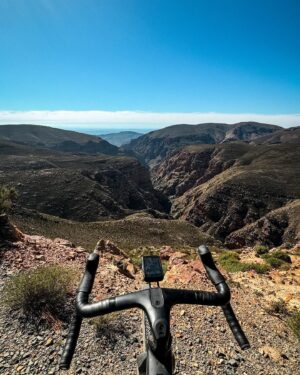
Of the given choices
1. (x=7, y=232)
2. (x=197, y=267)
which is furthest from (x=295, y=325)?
(x=7, y=232)

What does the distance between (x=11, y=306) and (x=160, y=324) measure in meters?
5.76

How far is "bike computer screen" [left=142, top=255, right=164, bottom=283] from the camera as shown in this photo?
270 cm

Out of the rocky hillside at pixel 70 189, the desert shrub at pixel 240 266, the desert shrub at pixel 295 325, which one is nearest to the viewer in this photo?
the desert shrub at pixel 295 325

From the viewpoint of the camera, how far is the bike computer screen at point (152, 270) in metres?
2.70

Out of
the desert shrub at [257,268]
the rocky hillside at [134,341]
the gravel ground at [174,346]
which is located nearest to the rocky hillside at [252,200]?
the desert shrub at [257,268]

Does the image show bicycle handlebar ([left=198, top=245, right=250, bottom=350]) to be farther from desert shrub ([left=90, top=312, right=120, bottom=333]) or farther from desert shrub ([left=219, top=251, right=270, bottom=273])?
desert shrub ([left=219, top=251, right=270, bottom=273])

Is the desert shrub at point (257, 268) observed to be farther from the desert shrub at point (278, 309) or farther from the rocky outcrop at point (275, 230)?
the rocky outcrop at point (275, 230)

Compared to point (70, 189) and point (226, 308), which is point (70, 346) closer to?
point (226, 308)

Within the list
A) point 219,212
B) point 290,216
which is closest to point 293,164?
point 219,212

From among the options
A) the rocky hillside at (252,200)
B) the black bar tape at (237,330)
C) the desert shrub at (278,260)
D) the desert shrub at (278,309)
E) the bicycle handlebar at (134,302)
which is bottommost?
the rocky hillside at (252,200)

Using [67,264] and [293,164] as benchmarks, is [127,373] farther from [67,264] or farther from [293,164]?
[293,164]

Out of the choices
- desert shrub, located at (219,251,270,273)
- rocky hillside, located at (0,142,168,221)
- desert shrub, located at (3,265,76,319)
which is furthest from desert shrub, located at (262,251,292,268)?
rocky hillside, located at (0,142,168,221)

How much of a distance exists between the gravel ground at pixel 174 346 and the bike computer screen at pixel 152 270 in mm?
3770

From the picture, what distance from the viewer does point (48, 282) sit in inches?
274
